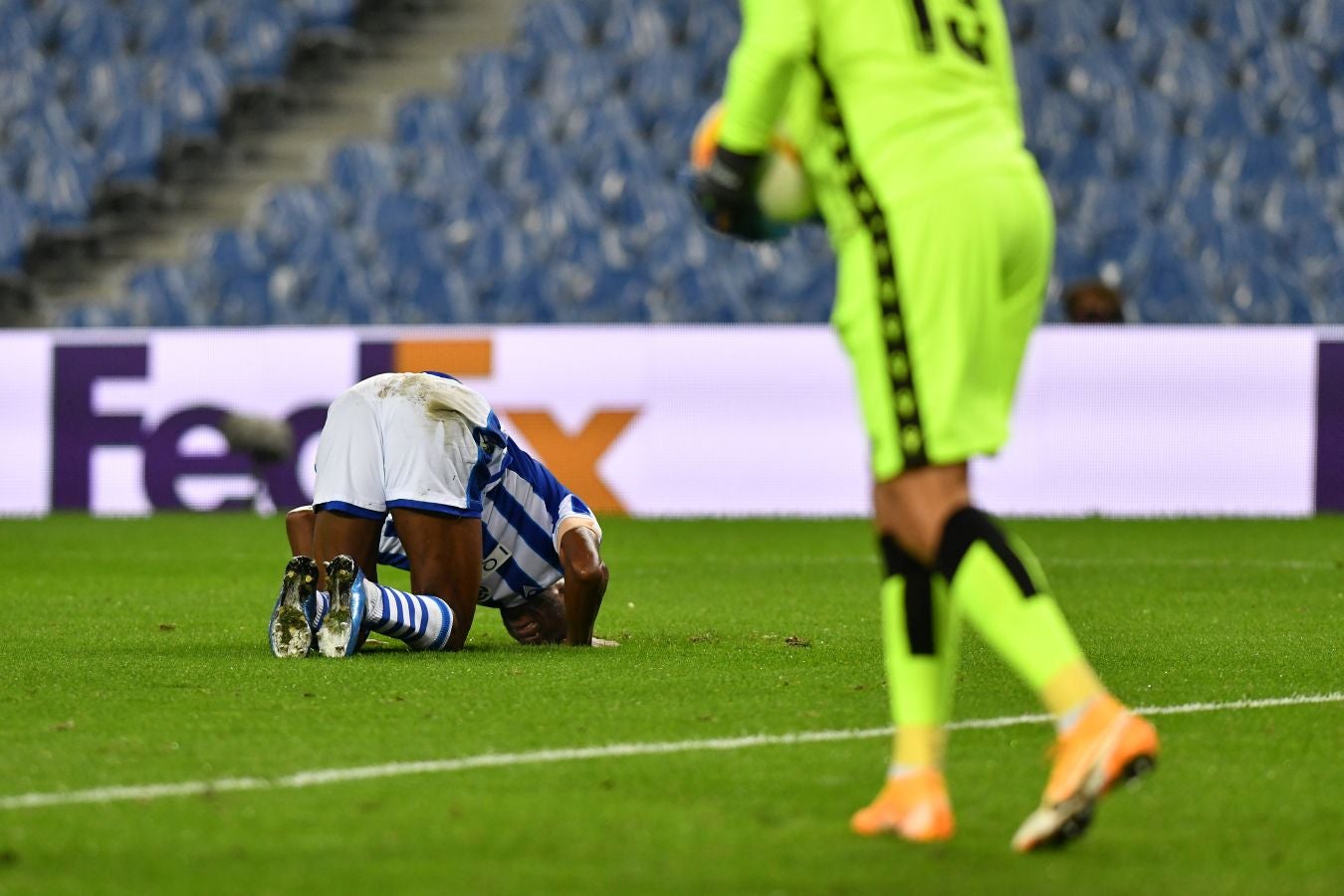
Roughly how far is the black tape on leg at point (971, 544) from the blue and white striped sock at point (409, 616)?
2666mm

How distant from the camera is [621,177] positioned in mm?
15820

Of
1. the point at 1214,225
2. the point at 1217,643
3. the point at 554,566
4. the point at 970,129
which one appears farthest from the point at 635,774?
the point at 1214,225

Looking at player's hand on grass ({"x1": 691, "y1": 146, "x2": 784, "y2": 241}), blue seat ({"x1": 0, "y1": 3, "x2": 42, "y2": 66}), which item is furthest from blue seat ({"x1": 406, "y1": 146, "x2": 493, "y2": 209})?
player's hand on grass ({"x1": 691, "y1": 146, "x2": 784, "y2": 241})

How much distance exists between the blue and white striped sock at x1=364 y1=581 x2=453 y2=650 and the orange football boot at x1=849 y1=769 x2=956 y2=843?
2601 millimetres

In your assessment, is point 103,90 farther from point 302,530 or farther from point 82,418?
point 302,530

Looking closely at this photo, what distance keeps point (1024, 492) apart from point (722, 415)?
6.19ft

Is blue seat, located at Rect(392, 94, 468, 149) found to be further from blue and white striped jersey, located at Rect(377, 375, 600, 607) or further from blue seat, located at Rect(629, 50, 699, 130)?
blue and white striped jersey, located at Rect(377, 375, 600, 607)

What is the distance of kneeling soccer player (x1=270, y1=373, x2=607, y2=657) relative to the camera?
5812 millimetres

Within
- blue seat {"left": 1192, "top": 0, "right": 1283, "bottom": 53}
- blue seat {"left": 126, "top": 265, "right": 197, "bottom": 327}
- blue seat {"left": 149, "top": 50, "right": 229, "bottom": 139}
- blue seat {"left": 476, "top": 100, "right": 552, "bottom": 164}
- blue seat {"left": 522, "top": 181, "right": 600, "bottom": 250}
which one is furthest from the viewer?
blue seat {"left": 149, "top": 50, "right": 229, "bottom": 139}

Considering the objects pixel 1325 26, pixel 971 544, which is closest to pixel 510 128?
pixel 1325 26

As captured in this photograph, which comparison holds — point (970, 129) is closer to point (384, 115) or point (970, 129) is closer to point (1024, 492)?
point (1024, 492)

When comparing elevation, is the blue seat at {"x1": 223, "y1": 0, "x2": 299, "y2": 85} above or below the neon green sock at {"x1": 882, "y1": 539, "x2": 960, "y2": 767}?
below

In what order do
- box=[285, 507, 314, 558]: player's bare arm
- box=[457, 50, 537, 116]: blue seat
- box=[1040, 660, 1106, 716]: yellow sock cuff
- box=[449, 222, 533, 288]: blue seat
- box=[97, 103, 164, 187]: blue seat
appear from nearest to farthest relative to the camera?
1. box=[1040, 660, 1106, 716]: yellow sock cuff
2. box=[285, 507, 314, 558]: player's bare arm
3. box=[449, 222, 533, 288]: blue seat
4. box=[457, 50, 537, 116]: blue seat
5. box=[97, 103, 164, 187]: blue seat

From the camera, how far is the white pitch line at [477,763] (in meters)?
3.62
